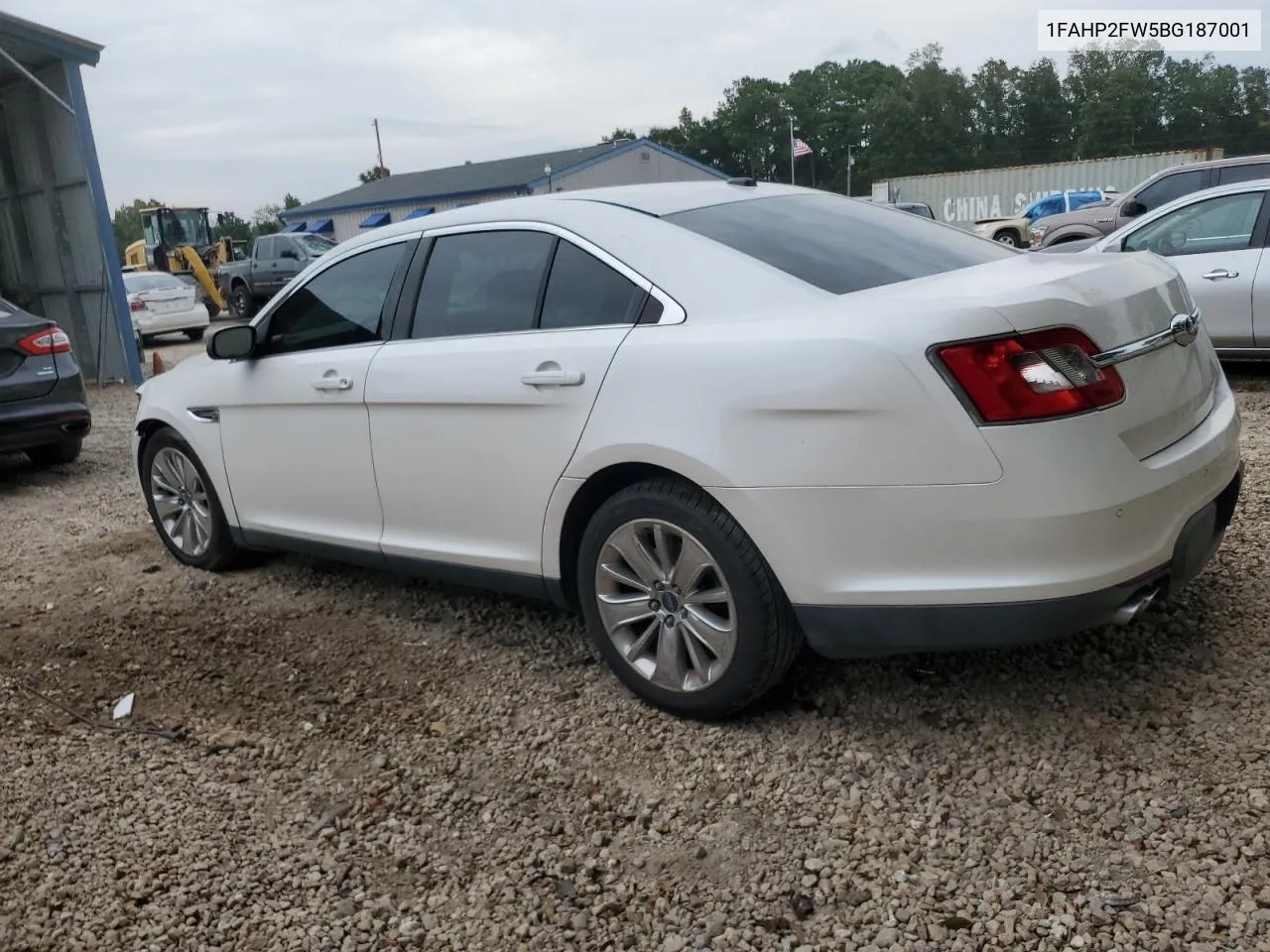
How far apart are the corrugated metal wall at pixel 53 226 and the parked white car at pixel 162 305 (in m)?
4.45

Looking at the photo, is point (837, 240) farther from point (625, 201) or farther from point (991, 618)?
point (991, 618)

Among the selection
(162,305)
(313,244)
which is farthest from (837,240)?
(313,244)

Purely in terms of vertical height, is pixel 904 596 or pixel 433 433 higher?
pixel 433 433

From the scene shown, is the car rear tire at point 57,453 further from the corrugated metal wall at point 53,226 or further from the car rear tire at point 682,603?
the car rear tire at point 682,603

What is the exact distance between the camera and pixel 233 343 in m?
4.31

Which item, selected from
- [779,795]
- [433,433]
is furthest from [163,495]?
[779,795]

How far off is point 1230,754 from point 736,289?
1.75 m

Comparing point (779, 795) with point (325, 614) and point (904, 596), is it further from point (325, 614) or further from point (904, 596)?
point (325, 614)

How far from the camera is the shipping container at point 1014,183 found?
36625 millimetres

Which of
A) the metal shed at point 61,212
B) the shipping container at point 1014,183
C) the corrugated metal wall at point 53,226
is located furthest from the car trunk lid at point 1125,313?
the shipping container at point 1014,183

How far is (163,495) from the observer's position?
16.9 ft

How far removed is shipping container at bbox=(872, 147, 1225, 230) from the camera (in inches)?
1442

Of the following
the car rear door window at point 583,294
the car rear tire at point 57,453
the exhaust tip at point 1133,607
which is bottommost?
the car rear tire at point 57,453

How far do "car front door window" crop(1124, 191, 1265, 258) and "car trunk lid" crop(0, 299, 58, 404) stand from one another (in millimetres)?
7515
